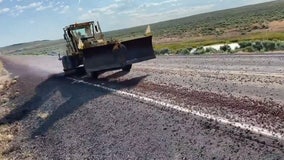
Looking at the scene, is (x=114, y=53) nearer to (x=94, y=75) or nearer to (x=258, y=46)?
(x=94, y=75)

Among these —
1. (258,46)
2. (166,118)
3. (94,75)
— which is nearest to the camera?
(166,118)

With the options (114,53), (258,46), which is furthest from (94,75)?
(258,46)

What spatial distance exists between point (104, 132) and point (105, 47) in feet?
29.3

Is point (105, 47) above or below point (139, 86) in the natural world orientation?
above

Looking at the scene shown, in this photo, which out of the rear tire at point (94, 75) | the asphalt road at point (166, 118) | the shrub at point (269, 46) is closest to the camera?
the asphalt road at point (166, 118)

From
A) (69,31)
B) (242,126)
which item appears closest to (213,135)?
(242,126)

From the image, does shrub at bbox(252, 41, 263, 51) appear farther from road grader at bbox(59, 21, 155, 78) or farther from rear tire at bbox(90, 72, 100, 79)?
rear tire at bbox(90, 72, 100, 79)

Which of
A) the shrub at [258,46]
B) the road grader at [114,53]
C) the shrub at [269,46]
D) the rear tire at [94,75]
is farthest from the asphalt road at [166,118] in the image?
the shrub at [258,46]

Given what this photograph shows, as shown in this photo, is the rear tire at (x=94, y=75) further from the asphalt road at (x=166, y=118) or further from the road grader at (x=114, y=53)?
the asphalt road at (x=166, y=118)

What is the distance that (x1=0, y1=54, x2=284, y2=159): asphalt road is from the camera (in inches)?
273

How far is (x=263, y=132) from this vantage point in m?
6.97

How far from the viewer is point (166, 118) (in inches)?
358

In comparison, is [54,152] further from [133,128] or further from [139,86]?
[139,86]

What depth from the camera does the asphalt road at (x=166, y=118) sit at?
693 cm
